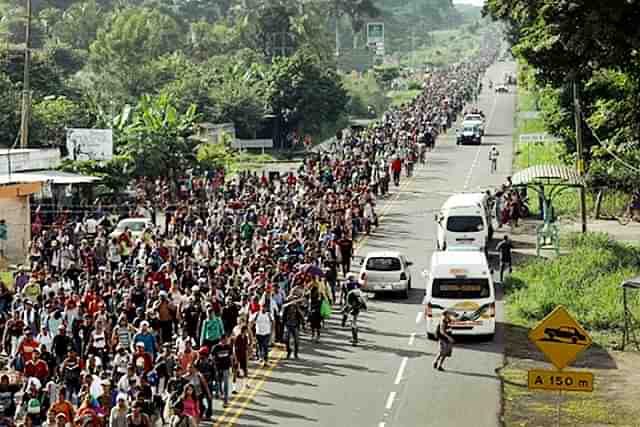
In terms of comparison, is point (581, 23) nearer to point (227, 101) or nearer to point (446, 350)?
point (446, 350)

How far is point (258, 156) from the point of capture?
7544 cm

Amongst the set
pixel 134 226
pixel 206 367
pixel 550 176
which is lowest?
pixel 206 367

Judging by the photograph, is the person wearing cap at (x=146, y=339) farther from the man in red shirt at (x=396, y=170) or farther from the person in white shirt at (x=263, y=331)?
the man in red shirt at (x=396, y=170)

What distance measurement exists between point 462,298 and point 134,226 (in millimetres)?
15930

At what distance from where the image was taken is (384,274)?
34750mm

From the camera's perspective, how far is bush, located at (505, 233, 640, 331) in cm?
3253

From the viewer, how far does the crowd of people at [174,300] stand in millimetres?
22281

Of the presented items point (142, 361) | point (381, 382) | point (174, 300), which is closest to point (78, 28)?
point (174, 300)

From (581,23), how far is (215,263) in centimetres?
1119

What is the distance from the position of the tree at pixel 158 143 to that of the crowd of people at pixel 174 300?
495 centimetres

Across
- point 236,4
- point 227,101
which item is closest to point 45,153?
point 227,101

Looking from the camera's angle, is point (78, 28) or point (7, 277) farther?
point (78, 28)

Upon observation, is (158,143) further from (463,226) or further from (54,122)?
(463,226)

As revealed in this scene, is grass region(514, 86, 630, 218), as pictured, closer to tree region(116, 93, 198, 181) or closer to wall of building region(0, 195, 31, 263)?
tree region(116, 93, 198, 181)
